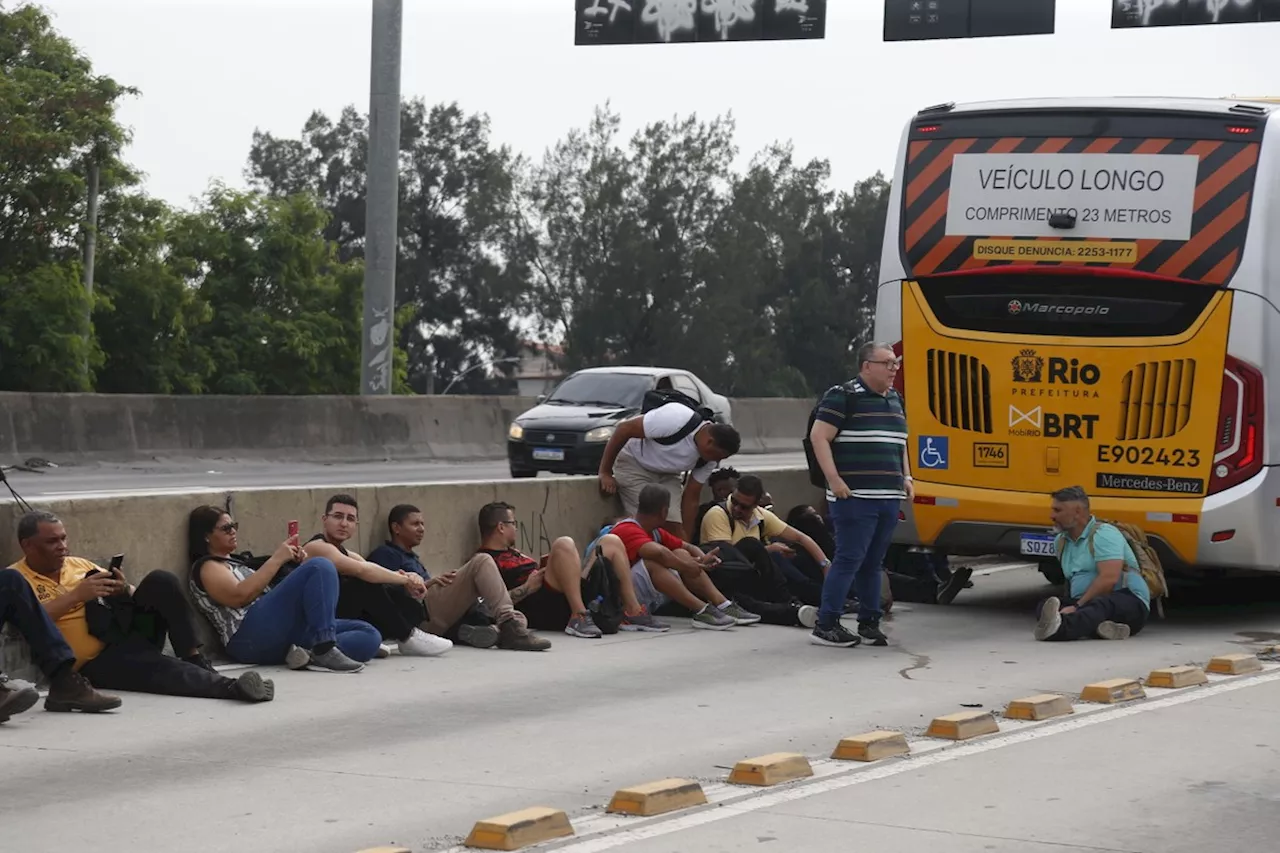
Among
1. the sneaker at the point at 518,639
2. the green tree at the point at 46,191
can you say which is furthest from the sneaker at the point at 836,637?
the green tree at the point at 46,191

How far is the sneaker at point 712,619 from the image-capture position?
13453 mm

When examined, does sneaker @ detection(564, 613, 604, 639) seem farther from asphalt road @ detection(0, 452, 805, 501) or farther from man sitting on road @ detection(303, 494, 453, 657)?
asphalt road @ detection(0, 452, 805, 501)

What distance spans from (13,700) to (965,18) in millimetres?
20183

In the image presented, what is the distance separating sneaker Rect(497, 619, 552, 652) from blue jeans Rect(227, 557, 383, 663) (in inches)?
49.3

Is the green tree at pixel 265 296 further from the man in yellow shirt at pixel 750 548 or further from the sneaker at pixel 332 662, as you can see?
the sneaker at pixel 332 662

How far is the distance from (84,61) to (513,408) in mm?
12626

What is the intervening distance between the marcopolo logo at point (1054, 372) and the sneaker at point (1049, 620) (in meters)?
1.55

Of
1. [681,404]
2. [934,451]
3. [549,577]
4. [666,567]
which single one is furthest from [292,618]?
[934,451]

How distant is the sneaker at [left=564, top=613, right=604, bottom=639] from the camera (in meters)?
12.8

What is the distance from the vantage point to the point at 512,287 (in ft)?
344

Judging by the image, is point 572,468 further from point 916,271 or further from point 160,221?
point 160,221

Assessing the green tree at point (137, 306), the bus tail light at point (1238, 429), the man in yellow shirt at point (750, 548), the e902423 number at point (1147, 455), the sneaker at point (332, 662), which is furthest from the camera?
the green tree at point (137, 306)

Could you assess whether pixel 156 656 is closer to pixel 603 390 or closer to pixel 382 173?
pixel 382 173

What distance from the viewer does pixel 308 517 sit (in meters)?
12.2
